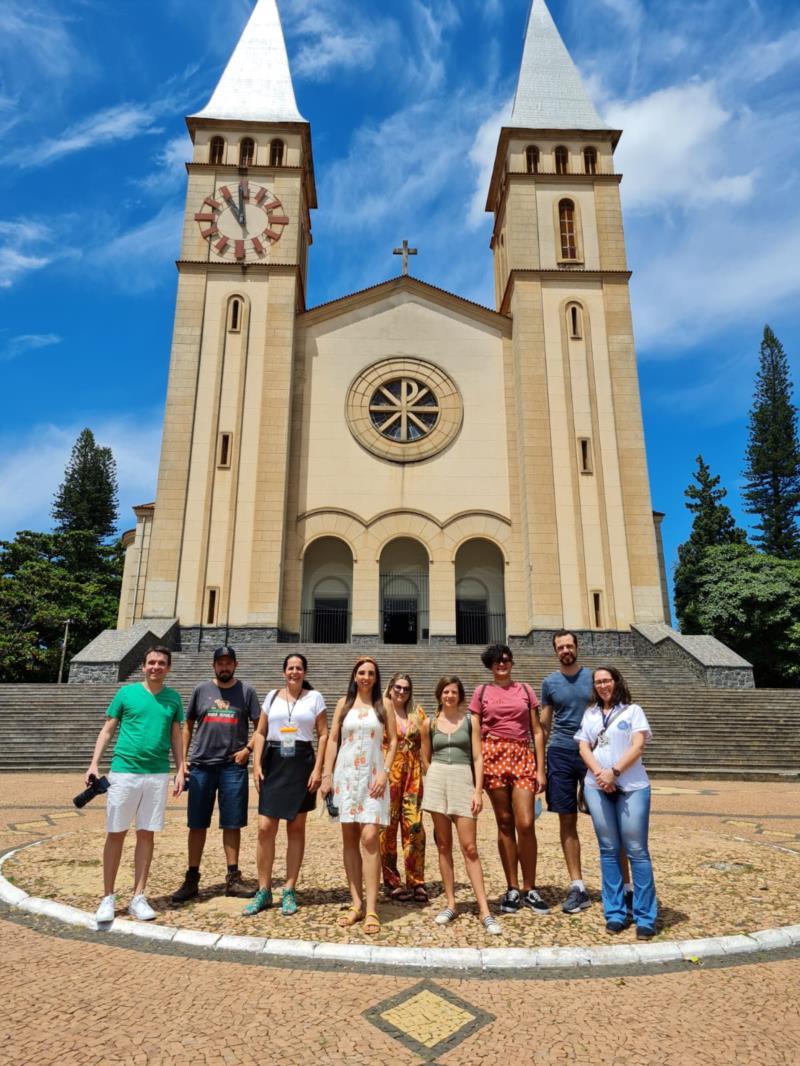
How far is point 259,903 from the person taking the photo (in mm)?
4492

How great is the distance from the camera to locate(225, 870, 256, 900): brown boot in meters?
4.89

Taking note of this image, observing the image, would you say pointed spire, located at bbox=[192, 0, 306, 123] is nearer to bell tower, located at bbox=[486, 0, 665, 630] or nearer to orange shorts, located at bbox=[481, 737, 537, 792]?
bell tower, located at bbox=[486, 0, 665, 630]

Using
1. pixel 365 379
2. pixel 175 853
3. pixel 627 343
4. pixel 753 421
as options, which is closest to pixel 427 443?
pixel 365 379

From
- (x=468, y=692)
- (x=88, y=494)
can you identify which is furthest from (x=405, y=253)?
(x=88, y=494)

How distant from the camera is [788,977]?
3.52 metres

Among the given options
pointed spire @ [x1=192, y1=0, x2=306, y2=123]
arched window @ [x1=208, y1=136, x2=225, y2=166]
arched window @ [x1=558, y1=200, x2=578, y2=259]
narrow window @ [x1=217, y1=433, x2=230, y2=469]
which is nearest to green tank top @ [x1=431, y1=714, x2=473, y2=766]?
narrow window @ [x1=217, y1=433, x2=230, y2=469]

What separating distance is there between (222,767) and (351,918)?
1.42m

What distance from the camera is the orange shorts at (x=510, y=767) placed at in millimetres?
4684

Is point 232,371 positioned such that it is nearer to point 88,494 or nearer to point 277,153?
point 277,153

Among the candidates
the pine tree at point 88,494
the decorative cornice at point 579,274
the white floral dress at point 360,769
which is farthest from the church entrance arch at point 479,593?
the pine tree at point 88,494

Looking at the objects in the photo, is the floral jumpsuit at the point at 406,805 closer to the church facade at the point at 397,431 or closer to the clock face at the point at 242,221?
the church facade at the point at 397,431

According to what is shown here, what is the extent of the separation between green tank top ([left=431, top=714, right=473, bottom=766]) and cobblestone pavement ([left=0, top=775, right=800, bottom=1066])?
0.98 metres

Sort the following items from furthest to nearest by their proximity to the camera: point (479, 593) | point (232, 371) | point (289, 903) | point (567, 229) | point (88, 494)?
point (88, 494) < point (567, 229) < point (479, 593) < point (232, 371) < point (289, 903)

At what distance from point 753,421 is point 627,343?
20.1 m
